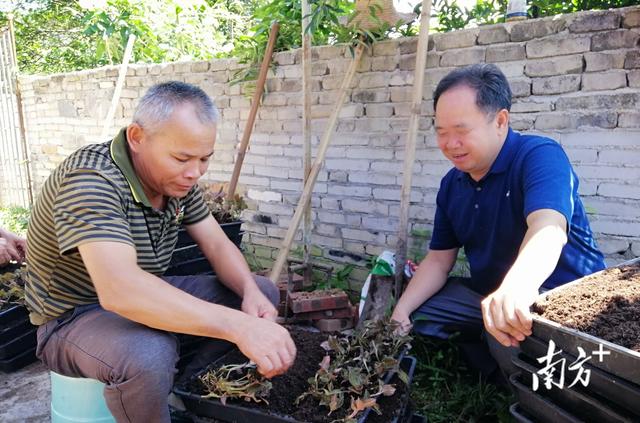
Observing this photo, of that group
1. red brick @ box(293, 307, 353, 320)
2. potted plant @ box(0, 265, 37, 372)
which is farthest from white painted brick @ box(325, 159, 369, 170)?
potted plant @ box(0, 265, 37, 372)

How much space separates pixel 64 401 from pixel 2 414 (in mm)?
922

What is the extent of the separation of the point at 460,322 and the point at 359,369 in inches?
40.4

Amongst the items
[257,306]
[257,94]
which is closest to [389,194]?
[257,94]

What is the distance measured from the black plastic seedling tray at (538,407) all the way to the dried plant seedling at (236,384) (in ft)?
2.58

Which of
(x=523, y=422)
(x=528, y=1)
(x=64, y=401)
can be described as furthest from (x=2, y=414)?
(x=528, y=1)

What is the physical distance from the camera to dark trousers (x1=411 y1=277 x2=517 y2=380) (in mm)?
2490

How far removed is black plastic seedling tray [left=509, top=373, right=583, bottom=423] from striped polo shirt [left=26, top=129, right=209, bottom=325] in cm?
127

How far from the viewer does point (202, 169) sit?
1837 mm

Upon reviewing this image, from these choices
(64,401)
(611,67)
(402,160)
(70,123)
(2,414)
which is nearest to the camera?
(64,401)

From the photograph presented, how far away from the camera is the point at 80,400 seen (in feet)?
5.74

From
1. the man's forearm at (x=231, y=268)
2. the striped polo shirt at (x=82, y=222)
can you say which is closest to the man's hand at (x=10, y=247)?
the striped polo shirt at (x=82, y=222)

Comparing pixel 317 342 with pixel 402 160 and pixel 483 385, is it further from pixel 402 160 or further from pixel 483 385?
pixel 402 160

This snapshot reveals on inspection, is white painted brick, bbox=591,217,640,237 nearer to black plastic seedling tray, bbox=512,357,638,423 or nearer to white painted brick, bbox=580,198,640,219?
white painted brick, bbox=580,198,640,219

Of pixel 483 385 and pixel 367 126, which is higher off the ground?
pixel 367 126
